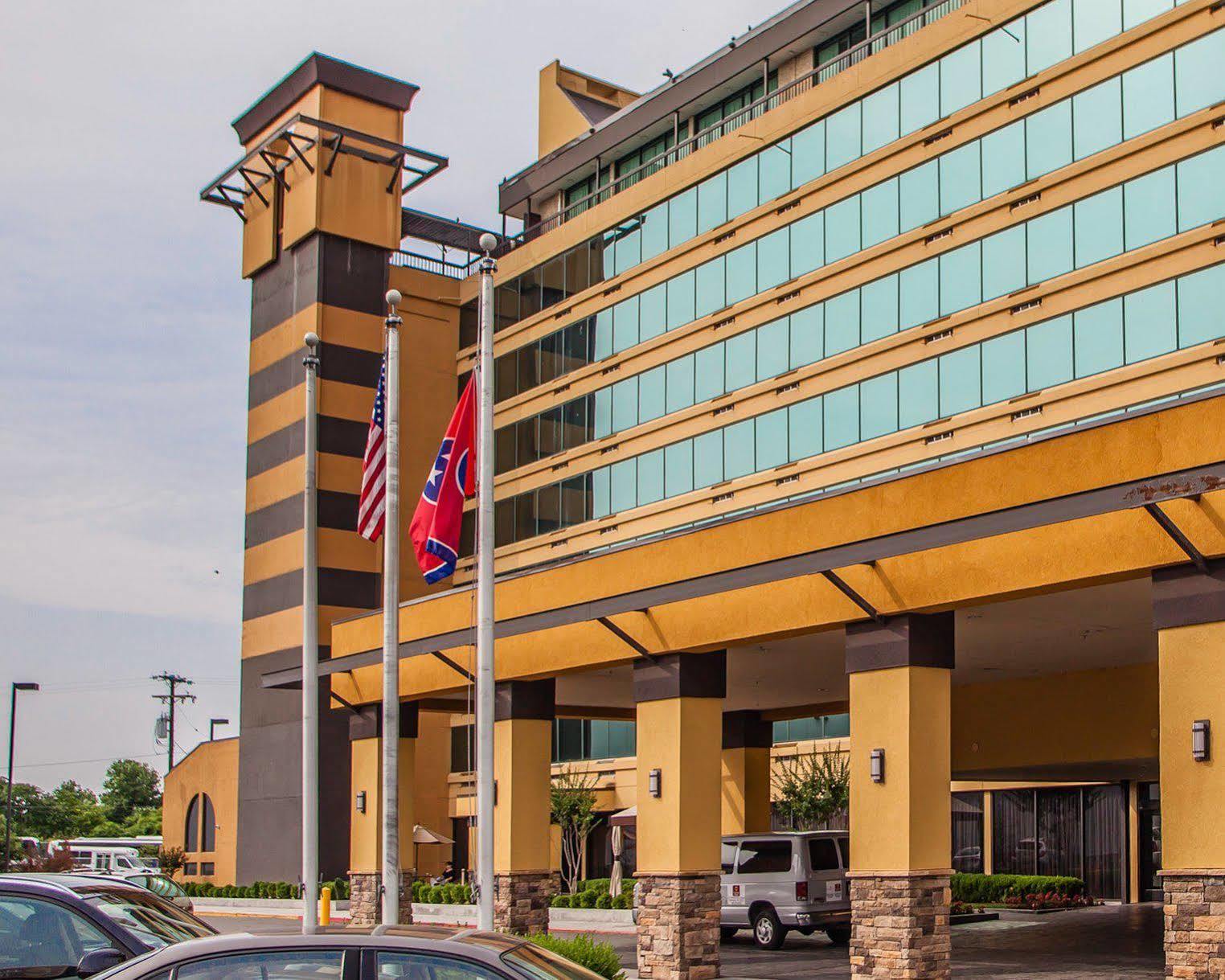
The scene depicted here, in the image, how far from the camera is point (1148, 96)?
35125 millimetres

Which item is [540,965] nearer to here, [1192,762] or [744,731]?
[1192,762]

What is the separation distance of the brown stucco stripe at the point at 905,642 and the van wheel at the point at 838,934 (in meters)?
10.5

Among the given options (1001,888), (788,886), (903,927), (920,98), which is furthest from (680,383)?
(903,927)

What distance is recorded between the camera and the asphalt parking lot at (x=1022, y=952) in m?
24.5

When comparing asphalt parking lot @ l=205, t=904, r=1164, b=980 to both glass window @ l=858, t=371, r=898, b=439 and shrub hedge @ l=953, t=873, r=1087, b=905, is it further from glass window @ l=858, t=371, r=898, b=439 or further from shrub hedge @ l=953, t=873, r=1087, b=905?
glass window @ l=858, t=371, r=898, b=439

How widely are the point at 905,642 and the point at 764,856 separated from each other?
1076cm

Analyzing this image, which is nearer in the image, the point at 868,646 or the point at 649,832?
the point at 868,646

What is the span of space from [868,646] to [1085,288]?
1766cm

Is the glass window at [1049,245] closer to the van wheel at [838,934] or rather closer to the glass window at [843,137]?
the glass window at [843,137]

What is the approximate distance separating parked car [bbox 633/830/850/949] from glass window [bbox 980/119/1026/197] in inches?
659

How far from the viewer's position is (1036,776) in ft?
127

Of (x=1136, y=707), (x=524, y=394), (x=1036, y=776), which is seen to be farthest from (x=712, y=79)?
(x=1136, y=707)

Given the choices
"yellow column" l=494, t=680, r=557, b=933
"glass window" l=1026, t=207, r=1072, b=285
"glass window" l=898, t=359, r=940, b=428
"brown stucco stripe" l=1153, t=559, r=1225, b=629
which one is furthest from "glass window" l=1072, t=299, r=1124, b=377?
"brown stucco stripe" l=1153, t=559, r=1225, b=629

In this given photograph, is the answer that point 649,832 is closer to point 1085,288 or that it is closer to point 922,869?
point 922,869
